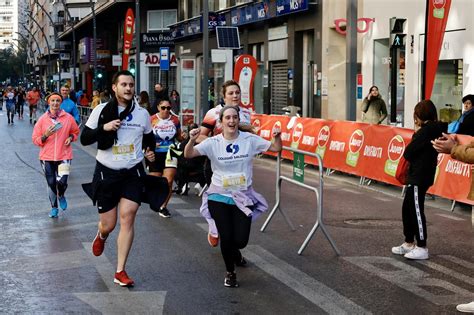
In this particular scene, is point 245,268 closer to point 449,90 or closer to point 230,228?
point 230,228

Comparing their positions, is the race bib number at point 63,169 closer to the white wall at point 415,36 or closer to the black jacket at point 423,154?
the black jacket at point 423,154

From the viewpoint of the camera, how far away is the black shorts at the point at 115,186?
7.59 m

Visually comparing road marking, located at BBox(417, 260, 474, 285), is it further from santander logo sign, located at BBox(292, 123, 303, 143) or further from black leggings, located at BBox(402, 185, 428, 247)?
santander logo sign, located at BBox(292, 123, 303, 143)

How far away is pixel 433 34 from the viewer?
15156 millimetres

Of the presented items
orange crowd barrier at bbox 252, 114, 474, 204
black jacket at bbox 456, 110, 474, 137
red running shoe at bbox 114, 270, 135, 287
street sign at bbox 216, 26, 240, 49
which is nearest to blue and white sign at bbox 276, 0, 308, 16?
street sign at bbox 216, 26, 240, 49

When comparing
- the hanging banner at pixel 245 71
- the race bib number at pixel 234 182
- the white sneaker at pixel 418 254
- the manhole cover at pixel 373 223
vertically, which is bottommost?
the manhole cover at pixel 373 223

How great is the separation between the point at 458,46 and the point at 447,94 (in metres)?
1.40

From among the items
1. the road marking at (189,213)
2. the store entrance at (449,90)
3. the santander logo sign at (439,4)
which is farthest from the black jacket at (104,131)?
the store entrance at (449,90)

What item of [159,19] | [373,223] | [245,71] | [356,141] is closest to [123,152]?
[373,223]

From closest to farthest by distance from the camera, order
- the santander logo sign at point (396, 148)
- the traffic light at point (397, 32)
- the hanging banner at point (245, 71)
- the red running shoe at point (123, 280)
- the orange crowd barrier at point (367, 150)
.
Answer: the red running shoe at point (123, 280)
the orange crowd barrier at point (367, 150)
the santander logo sign at point (396, 148)
the traffic light at point (397, 32)
the hanging banner at point (245, 71)

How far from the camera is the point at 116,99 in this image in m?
7.69

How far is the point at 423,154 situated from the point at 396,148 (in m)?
5.82

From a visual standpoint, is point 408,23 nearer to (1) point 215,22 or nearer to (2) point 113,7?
(1) point 215,22

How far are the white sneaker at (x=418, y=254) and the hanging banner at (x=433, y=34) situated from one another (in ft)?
21.5
